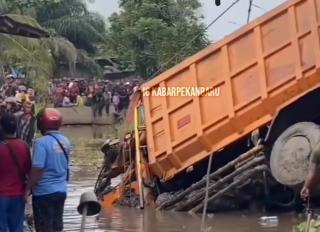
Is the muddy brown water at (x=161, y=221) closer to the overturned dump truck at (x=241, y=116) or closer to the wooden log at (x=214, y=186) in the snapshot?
the wooden log at (x=214, y=186)

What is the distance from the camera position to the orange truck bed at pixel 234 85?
37.3ft

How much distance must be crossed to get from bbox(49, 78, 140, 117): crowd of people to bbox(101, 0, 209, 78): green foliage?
148cm

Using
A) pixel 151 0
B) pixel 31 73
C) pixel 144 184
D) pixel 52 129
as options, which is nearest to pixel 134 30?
pixel 151 0

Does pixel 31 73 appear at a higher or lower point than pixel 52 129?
higher

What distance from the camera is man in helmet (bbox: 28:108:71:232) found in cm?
721

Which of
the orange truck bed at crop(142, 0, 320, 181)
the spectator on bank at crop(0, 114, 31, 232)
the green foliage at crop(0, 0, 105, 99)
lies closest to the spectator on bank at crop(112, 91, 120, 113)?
the green foliage at crop(0, 0, 105, 99)

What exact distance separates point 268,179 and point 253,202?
60 cm

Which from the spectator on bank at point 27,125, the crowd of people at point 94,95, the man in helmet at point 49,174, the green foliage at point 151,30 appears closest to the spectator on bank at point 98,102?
the crowd of people at point 94,95

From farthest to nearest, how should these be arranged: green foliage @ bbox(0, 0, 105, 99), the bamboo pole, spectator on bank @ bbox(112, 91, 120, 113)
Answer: spectator on bank @ bbox(112, 91, 120, 113) < green foliage @ bbox(0, 0, 105, 99) < the bamboo pole

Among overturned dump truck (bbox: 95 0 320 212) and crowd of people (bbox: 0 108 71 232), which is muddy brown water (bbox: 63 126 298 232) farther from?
crowd of people (bbox: 0 108 71 232)

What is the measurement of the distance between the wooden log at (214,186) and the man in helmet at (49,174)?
4.69m

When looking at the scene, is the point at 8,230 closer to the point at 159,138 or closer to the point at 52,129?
the point at 52,129

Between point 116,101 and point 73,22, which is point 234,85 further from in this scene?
point 73,22

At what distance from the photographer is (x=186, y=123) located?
39.6 ft
